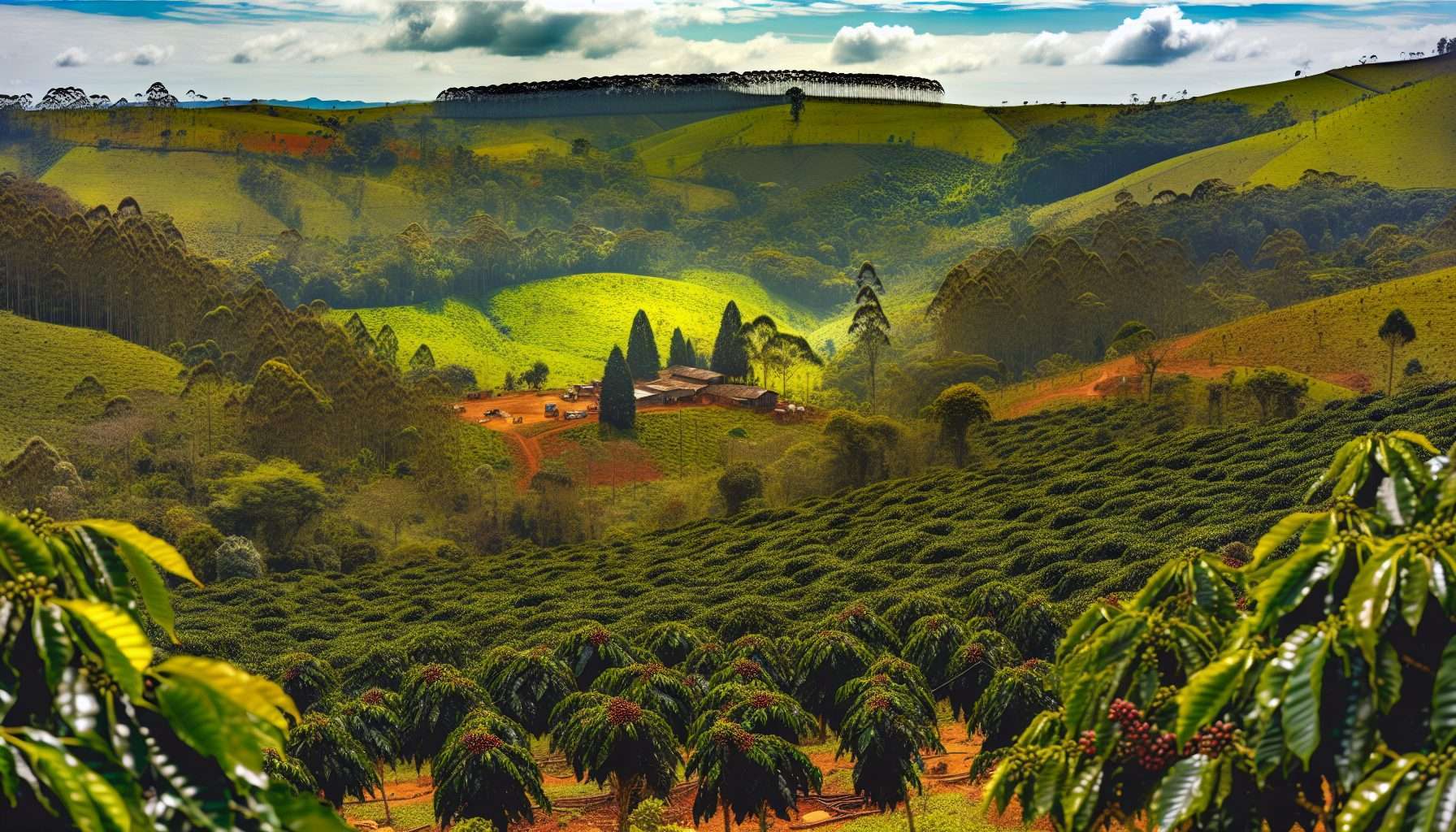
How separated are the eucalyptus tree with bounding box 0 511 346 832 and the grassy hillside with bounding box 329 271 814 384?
146 m

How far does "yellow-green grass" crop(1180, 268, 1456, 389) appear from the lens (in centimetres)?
10912

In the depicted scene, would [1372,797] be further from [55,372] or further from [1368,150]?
[1368,150]

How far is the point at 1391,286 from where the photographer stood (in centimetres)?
12200

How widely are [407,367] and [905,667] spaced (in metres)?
128

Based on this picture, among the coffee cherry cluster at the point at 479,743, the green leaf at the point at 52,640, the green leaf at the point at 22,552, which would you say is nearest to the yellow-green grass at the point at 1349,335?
the coffee cherry cluster at the point at 479,743

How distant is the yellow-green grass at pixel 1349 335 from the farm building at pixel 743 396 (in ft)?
123

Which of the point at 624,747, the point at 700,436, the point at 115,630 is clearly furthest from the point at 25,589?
the point at 700,436

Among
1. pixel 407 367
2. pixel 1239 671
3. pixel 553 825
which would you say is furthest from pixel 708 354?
pixel 1239 671

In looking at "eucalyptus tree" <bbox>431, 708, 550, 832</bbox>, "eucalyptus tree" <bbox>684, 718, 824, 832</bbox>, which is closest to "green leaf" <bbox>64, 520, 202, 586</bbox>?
"eucalyptus tree" <bbox>684, 718, 824, 832</bbox>

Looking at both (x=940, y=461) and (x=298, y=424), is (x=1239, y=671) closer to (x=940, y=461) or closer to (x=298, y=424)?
(x=940, y=461)

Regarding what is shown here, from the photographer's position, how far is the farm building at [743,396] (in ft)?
432

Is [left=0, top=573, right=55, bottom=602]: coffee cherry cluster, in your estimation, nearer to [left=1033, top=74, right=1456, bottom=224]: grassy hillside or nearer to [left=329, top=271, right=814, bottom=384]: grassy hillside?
[left=329, top=271, right=814, bottom=384]: grassy hillside

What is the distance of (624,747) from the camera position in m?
25.9

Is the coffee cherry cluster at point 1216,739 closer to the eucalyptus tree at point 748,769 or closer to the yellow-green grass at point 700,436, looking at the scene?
the eucalyptus tree at point 748,769
